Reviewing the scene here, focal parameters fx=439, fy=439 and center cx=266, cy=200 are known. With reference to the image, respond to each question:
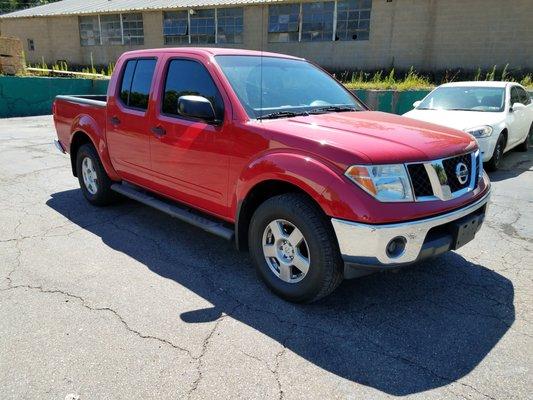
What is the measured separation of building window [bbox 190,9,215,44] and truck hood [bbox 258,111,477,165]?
74.1 ft

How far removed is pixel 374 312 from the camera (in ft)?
10.8

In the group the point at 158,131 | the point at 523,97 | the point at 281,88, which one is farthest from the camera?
the point at 523,97

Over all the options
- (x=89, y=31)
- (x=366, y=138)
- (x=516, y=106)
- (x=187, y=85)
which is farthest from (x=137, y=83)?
(x=89, y=31)

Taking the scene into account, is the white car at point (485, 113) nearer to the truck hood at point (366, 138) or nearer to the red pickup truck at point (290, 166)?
the red pickup truck at point (290, 166)

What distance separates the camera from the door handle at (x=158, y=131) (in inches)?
162

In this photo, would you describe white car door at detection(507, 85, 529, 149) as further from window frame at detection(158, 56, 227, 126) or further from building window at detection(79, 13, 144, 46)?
building window at detection(79, 13, 144, 46)

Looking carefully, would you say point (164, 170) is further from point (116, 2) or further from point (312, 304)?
point (116, 2)

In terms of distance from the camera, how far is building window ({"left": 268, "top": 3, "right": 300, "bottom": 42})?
21641mm

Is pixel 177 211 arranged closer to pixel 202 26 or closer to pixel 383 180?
pixel 383 180

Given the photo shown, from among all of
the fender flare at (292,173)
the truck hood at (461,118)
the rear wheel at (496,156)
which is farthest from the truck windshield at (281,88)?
the rear wheel at (496,156)

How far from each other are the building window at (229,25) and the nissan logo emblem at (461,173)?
71.8ft

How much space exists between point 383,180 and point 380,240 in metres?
0.39

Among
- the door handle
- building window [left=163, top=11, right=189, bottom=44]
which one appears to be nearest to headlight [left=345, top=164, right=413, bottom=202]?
the door handle

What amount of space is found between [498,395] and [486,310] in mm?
970
